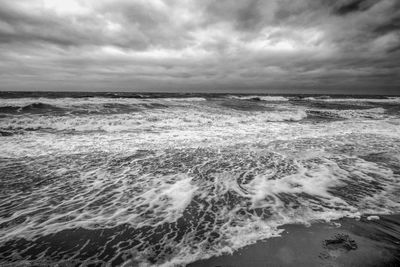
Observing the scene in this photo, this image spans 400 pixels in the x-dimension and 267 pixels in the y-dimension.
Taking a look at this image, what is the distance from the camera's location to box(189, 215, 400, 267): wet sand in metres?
2.36

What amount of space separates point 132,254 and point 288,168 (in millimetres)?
3896

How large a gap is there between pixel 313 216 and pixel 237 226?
113 cm

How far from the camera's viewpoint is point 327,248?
2574mm

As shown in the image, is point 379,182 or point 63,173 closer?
point 379,182

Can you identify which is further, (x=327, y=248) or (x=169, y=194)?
(x=169, y=194)

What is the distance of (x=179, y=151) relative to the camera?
652 centimetres

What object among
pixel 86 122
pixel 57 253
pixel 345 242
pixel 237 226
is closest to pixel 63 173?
pixel 57 253

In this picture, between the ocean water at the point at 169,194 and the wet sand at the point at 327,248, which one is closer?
Answer: the wet sand at the point at 327,248

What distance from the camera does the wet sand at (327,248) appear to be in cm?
236

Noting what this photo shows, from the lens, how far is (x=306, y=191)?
406 centimetres

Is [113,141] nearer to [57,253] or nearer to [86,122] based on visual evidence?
[86,122]

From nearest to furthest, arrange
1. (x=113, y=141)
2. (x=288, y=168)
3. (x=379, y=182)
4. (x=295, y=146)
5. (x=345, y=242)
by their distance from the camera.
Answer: (x=345, y=242)
(x=379, y=182)
(x=288, y=168)
(x=295, y=146)
(x=113, y=141)

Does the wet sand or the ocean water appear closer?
the wet sand

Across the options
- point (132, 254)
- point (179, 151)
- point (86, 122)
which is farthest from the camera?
point (86, 122)
